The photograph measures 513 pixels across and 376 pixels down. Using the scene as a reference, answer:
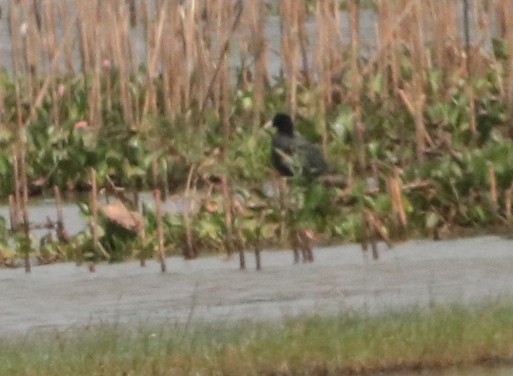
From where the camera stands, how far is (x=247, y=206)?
978 cm

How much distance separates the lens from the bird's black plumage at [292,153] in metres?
10.5

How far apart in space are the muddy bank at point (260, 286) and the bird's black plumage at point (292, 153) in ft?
3.72

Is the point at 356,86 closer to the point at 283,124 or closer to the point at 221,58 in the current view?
the point at 283,124

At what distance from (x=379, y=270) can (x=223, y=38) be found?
3210 millimetres

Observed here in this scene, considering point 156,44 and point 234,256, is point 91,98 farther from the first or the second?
point 234,256

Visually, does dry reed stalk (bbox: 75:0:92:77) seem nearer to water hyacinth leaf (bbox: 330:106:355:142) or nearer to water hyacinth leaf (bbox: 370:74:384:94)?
water hyacinth leaf (bbox: 330:106:355:142)

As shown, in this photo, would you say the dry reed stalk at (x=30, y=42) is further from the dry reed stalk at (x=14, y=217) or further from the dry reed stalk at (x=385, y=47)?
the dry reed stalk at (x=385, y=47)

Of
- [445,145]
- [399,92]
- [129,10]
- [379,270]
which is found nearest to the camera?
[379,270]

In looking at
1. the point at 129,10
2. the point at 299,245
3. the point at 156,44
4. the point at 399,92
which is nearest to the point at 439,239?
the point at 299,245

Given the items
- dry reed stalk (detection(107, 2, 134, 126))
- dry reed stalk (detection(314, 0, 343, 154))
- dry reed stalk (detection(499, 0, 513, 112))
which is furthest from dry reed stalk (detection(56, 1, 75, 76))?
dry reed stalk (detection(499, 0, 513, 112))

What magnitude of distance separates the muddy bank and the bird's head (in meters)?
1.98

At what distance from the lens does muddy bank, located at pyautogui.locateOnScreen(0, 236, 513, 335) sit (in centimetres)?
773

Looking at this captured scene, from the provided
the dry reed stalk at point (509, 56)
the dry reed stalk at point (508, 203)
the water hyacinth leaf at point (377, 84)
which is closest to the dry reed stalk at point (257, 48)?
the water hyacinth leaf at point (377, 84)

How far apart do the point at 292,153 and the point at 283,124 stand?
0.51 meters
